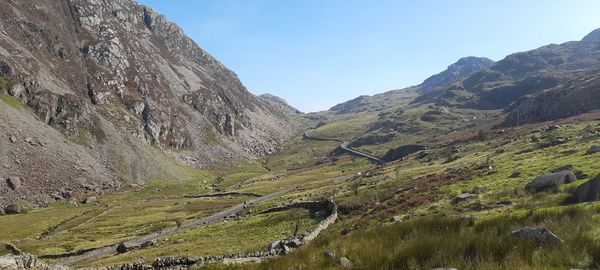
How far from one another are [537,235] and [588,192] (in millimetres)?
14160

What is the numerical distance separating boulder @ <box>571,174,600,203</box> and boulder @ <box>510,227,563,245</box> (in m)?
11.9

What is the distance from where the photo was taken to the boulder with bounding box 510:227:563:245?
13797mm

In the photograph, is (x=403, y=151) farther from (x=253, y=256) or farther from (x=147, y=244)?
(x=253, y=256)

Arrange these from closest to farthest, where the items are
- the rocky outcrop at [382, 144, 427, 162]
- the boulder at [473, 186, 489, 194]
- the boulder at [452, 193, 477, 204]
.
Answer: the boulder at [452, 193, 477, 204] < the boulder at [473, 186, 489, 194] < the rocky outcrop at [382, 144, 427, 162]

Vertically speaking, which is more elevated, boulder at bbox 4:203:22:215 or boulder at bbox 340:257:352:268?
boulder at bbox 4:203:22:215

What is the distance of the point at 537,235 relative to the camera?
1426cm

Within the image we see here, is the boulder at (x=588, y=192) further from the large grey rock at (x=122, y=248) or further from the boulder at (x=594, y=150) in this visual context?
the large grey rock at (x=122, y=248)

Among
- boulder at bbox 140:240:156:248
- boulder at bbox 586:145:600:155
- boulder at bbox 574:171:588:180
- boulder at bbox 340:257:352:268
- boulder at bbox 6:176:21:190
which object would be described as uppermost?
boulder at bbox 6:176:21:190

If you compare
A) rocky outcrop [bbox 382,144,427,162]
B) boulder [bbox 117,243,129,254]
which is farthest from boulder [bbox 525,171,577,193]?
rocky outcrop [bbox 382,144,427,162]

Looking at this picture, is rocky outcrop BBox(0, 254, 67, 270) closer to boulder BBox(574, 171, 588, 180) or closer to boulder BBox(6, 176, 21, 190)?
boulder BBox(574, 171, 588, 180)

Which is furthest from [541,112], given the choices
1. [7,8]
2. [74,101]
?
[7,8]

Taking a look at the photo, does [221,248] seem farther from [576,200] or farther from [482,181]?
[576,200]

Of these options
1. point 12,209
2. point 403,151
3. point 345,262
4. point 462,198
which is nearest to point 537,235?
point 345,262

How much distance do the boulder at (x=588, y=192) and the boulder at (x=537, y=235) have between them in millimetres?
11945
